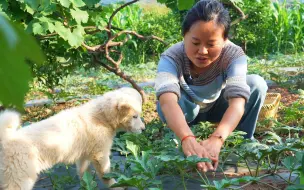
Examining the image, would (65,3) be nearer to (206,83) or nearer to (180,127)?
(206,83)

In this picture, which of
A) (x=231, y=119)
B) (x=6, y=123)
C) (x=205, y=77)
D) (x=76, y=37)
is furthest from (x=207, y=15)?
(x=76, y=37)

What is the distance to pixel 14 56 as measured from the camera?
0.29 m

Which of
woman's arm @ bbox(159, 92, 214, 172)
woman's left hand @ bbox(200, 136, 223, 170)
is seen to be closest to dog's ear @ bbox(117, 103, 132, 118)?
woman's arm @ bbox(159, 92, 214, 172)

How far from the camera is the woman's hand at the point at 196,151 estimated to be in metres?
2.25

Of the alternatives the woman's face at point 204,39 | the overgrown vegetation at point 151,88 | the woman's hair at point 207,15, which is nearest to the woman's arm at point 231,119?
the overgrown vegetation at point 151,88

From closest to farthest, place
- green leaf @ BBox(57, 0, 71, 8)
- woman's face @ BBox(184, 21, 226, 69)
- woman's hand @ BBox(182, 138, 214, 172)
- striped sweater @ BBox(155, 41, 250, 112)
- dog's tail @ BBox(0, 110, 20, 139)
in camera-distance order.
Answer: woman's hand @ BBox(182, 138, 214, 172) → dog's tail @ BBox(0, 110, 20, 139) → woman's face @ BBox(184, 21, 226, 69) → striped sweater @ BBox(155, 41, 250, 112) → green leaf @ BBox(57, 0, 71, 8)

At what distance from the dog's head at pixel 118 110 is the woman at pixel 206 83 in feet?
0.79

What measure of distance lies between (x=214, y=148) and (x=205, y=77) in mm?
1168

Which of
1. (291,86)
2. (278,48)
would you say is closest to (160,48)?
(278,48)

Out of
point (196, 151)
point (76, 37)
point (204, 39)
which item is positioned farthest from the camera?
point (76, 37)

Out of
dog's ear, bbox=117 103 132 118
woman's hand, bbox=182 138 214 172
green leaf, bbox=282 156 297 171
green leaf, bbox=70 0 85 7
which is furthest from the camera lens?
green leaf, bbox=70 0 85 7

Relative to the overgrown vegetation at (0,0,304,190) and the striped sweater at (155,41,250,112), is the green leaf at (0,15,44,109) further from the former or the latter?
the striped sweater at (155,41,250,112)

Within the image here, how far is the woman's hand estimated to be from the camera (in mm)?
2246

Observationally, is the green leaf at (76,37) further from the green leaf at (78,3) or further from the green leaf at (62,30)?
the green leaf at (78,3)
